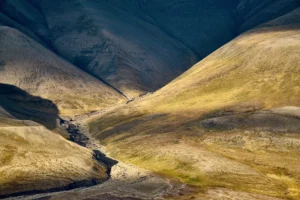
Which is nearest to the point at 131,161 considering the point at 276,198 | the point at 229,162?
the point at 229,162

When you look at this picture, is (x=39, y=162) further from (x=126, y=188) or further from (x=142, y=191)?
(x=142, y=191)

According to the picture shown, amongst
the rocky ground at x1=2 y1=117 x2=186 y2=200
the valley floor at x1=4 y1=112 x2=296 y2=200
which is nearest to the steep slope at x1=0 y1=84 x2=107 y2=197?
the rocky ground at x1=2 y1=117 x2=186 y2=200

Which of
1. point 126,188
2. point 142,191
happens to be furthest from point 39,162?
point 142,191

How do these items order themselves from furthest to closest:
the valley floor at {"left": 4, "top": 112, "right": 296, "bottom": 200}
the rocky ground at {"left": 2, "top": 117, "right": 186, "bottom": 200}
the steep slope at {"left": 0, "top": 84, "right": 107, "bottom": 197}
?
1. the steep slope at {"left": 0, "top": 84, "right": 107, "bottom": 197}
2. the rocky ground at {"left": 2, "top": 117, "right": 186, "bottom": 200}
3. the valley floor at {"left": 4, "top": 112, "right": 296, "bottom": 200}

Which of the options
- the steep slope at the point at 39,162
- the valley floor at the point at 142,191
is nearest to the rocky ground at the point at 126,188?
the valley floor at the point at 142,191

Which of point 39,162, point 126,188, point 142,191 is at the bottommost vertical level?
point 142,191

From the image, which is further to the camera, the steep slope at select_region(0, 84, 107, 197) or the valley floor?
the steep slope at select_region(0, 84, 107, 197)

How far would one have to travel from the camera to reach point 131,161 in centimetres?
16125

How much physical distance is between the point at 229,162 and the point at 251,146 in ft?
68.5

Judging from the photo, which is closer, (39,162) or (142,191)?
(142,191)

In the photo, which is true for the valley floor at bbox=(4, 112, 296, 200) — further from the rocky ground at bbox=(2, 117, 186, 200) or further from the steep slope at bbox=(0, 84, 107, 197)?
the steep slope at bbox=(0, 84, 107, 197)

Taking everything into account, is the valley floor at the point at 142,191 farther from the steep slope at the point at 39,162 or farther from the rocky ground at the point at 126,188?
the steep slope at the point at 39,162

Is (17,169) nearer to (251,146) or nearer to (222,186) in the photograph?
(222,186)

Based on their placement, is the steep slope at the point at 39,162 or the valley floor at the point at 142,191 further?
the steep slope at the point at 39,162
